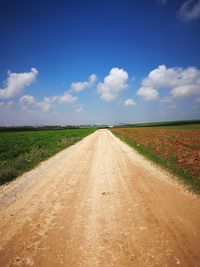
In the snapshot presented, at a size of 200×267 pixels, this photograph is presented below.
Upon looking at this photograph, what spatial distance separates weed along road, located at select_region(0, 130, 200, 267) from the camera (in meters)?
4.02

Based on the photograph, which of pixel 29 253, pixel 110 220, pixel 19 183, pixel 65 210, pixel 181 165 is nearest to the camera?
pixel 29 253

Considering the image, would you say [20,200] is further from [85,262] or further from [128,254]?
[128,254]

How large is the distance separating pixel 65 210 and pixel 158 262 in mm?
3271

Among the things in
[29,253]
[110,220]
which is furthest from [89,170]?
[29,253]

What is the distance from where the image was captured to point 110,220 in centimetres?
554

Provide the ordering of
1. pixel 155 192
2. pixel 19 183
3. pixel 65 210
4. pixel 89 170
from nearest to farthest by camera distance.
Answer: pixel 65 210 < pixel 155 192 < pixel 19 183 < pixel 89 170

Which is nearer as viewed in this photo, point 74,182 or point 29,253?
point 29,253

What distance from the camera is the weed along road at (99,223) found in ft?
13.2

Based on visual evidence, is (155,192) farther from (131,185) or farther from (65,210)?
(65,210)

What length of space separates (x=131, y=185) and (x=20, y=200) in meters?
4.62

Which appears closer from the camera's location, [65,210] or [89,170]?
[65,210]

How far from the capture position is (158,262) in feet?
12.6

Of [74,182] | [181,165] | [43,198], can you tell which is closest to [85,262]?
[43,198]

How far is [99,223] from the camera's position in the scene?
5.37m
